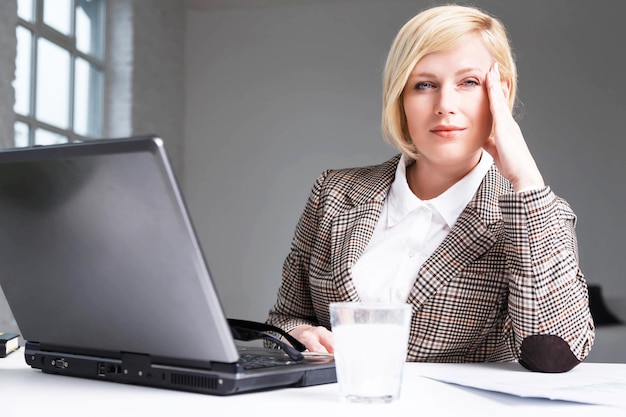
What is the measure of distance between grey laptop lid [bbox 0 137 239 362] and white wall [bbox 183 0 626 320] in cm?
504

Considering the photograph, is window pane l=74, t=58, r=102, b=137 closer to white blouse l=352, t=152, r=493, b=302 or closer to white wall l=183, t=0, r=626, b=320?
white wall l=183, t=0, r=626, b=320

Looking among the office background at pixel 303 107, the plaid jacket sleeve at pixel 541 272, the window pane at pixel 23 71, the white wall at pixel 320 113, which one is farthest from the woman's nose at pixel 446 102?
the white wall at pixel 320 113

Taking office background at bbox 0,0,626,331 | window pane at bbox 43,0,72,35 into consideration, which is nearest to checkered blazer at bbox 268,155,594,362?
window pane at bbox 43,0,72,35

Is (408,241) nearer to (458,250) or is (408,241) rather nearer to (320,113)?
(458,250)

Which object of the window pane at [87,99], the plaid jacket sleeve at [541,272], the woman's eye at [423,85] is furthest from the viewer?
the window pane at [87,99]

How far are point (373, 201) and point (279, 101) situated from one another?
4546mm

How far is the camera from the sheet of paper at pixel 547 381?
0.72 m

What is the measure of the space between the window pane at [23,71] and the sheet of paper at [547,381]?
329cm

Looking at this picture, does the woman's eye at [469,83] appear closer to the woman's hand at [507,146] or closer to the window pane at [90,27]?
the woman's hand at [507,146]

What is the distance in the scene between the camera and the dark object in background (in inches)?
215

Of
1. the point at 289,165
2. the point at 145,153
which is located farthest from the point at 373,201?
the point at 289,165

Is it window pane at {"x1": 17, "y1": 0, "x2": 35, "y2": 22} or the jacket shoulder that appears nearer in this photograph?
the jacket shoulder

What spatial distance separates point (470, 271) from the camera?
1.31m

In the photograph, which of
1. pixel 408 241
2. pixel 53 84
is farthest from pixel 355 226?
pixel 53 84
